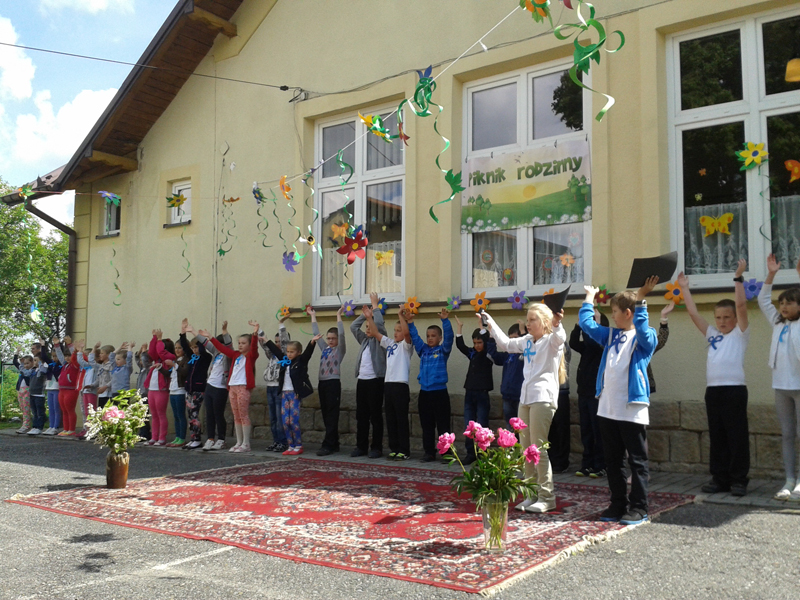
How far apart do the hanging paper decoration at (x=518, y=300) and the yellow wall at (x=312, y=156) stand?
0.51 ft

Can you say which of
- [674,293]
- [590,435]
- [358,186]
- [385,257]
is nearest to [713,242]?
[674,293]

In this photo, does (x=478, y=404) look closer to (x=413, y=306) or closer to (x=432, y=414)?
(x=432, y=414)

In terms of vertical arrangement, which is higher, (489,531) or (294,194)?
(294,194)

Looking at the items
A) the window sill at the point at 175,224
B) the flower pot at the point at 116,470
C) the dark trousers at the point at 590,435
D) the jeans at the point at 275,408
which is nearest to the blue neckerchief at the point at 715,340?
the dark trousers at the point at 590,435

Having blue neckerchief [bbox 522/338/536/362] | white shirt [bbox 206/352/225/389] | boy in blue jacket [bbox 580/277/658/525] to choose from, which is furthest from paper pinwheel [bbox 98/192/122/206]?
boy in blue jacket [bbox 580/277/658/525]

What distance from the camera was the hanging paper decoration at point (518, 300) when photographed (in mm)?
8957

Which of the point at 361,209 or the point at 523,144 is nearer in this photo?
the point at 523,144

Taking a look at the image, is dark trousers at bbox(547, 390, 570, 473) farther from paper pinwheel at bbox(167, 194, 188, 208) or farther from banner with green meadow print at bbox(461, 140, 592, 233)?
paper pinwheel at bbox(167, 194, 188, 208)

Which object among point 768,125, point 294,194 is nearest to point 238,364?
point 294,194

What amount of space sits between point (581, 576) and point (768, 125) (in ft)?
18.7

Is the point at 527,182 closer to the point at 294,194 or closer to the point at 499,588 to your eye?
the point at 294,194

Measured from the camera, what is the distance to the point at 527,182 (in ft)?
30.8

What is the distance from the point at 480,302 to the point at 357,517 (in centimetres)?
414

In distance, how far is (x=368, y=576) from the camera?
4211 millimetres
